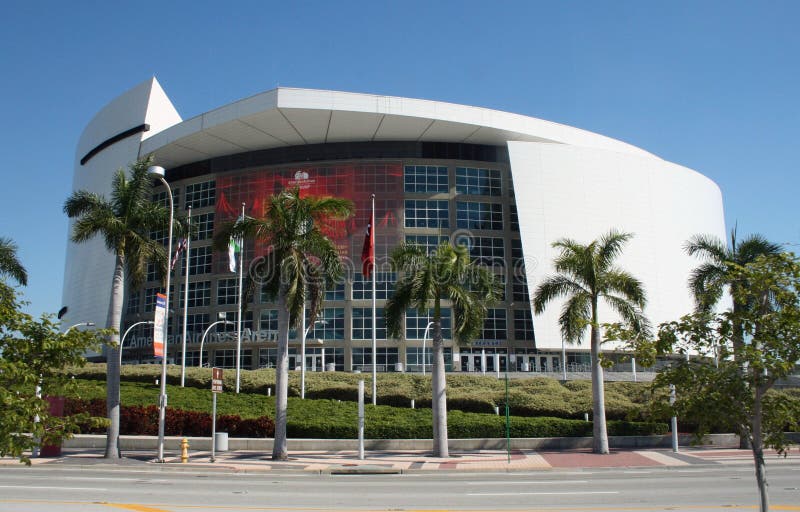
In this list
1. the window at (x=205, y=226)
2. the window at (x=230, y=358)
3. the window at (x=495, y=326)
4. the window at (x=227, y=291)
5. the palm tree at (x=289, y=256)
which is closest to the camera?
the palm tree at (x=289, y=256)

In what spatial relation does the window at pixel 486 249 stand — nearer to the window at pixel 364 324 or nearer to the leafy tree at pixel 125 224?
the window at pixel 364 324

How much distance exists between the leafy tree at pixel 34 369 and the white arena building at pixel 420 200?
50.1m

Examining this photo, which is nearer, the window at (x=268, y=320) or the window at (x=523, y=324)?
the window at (x=523, y=324)

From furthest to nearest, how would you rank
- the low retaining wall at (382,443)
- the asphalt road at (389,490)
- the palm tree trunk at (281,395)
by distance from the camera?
the low retaining wall at (382,443) < the palm tree trunk at (281,395) < the asphalt road at (389,490)

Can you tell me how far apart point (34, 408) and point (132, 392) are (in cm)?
2998

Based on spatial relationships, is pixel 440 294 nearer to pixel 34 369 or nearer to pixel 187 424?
pixel 187 424

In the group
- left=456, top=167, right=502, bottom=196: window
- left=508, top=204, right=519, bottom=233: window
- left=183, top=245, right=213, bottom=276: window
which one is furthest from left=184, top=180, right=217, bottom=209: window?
left=508, top=204, right=519, bottom=233: window

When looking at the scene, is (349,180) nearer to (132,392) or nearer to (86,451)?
(132,392)

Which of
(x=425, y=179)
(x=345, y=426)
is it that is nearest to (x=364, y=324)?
(x=425, y=179)

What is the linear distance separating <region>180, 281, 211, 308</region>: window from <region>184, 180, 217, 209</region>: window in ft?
26.6

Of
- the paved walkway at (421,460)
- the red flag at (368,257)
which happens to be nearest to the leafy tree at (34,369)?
the paved walkway at (421,460)

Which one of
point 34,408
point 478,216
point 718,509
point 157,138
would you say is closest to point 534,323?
point 478,216

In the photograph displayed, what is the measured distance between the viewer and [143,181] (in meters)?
30.0

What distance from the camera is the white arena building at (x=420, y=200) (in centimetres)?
6469
